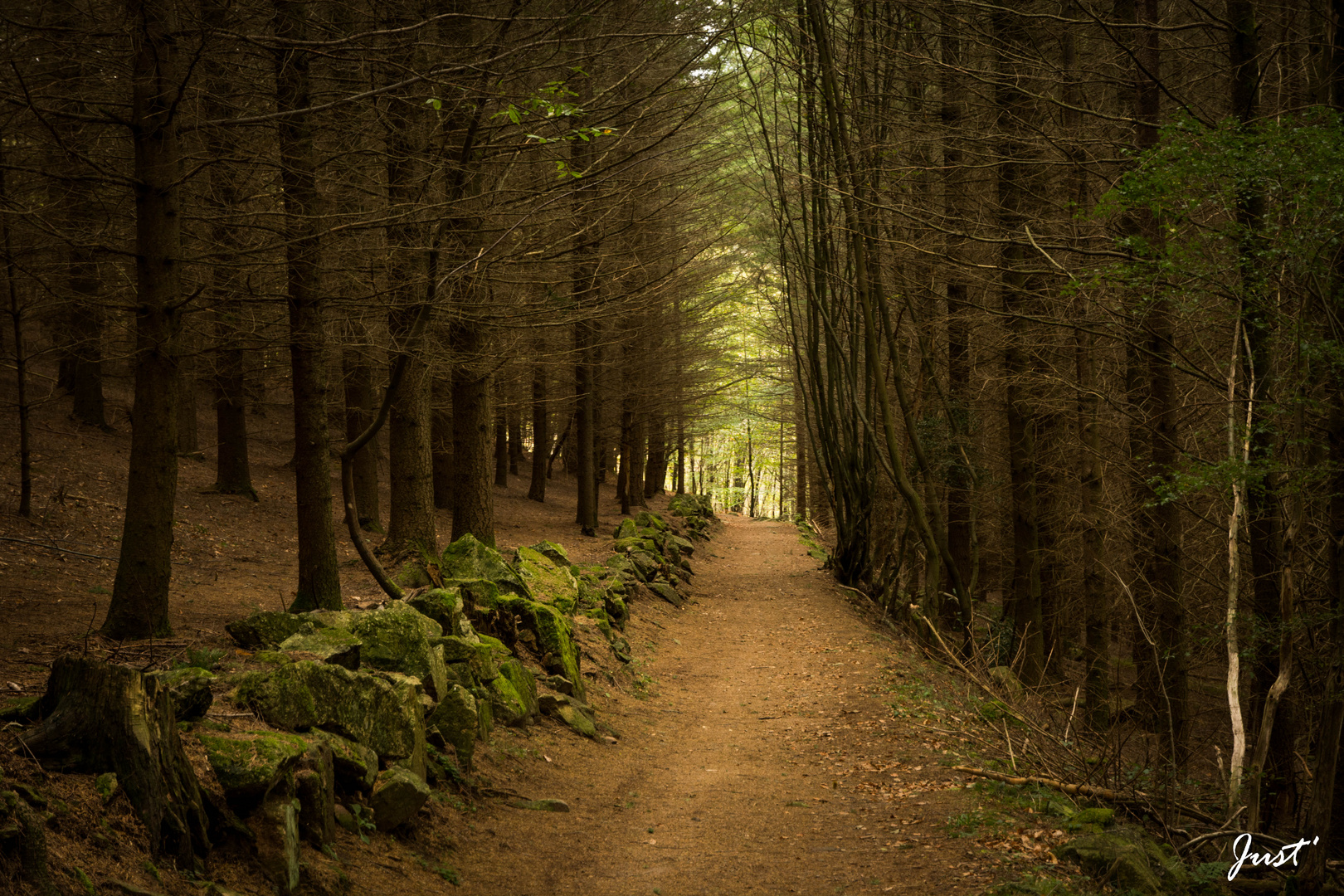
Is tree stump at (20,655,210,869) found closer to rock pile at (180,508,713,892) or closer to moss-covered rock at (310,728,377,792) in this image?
rock pile at (180,508,713,892)

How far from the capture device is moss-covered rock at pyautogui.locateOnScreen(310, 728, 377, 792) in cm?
467

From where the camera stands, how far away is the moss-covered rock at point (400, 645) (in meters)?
6.05

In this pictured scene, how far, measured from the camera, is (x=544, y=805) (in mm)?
5996

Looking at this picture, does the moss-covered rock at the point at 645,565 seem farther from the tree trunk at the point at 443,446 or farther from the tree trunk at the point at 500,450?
the tree trunk at the point at 500,450

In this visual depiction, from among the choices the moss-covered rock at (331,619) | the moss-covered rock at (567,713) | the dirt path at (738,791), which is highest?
the moss-covered rock at (331,619)

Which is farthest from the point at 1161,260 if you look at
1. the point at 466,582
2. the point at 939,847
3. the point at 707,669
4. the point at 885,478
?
the point at 885,478

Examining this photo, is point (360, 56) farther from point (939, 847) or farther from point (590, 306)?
point (939, 847)

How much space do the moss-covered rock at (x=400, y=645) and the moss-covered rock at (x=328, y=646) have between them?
0.89 ft

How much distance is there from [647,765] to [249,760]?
411 cm

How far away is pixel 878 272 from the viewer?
13367mm

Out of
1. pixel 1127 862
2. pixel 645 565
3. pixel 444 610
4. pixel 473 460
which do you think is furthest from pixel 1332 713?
pixel 645 565

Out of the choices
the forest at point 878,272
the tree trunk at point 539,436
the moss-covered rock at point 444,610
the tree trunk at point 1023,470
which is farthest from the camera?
the tree trunk at point 539,436

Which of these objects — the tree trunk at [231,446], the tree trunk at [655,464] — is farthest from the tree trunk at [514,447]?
the tree trunk at [231,446]

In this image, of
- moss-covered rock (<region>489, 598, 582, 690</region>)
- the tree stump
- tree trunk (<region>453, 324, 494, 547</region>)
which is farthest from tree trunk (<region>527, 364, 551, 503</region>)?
the tree stump
